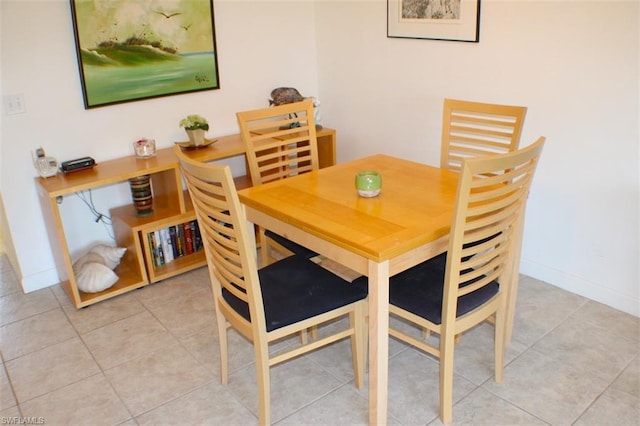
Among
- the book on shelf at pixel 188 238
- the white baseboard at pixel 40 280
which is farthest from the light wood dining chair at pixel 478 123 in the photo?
the white baseboard at pixel 40 280

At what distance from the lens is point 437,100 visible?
337 centimetres

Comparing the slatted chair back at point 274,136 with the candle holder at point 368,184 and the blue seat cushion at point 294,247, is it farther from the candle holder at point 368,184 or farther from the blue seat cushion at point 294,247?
the candle holder at point 368,184

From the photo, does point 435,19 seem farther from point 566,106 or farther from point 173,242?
point 173,242

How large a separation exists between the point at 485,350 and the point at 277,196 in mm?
1165

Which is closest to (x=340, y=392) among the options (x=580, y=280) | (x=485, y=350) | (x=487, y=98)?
(x=485, y=350)

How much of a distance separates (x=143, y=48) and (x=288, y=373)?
2.04m

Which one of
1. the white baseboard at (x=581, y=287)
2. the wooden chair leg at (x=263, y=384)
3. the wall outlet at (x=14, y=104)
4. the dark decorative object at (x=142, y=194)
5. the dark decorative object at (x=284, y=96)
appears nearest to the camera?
the wooden chair leg at (x=263, y=384)

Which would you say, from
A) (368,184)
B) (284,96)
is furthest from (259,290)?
(284,96)

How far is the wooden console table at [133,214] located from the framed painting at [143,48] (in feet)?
1.29

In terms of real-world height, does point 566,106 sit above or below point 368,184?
above

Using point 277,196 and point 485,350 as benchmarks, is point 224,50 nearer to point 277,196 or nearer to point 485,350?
point 277,196

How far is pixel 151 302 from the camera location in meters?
3.05

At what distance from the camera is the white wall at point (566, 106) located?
2562 mm

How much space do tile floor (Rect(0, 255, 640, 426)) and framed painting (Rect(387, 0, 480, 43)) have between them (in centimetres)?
147
